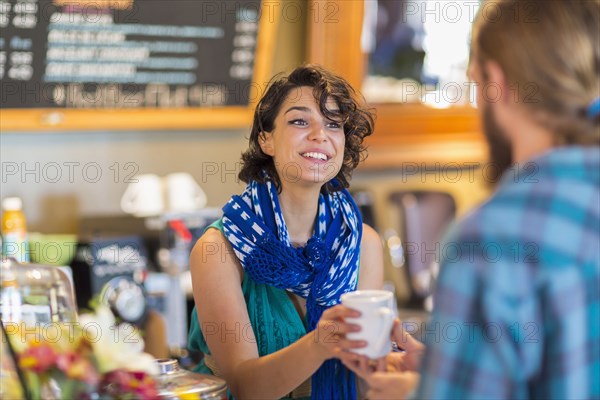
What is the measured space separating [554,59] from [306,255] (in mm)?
890

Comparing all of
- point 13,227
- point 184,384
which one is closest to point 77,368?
point 184,384

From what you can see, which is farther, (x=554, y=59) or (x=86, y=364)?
(x=86, y=364)

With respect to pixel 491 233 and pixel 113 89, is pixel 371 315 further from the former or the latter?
pixel 113 89

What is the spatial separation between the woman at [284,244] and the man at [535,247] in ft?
2.33

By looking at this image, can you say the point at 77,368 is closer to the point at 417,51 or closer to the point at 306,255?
the point at 306,255

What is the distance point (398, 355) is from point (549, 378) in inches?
18.4

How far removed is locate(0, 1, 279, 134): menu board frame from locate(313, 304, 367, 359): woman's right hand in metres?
1.72

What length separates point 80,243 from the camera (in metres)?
2.66

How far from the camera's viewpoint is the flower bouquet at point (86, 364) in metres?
1.14

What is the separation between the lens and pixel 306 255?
5.90 ft

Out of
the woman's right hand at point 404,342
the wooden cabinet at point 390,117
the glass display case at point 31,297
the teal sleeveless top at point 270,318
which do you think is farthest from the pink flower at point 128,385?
the wooden cabinet at point 390,117

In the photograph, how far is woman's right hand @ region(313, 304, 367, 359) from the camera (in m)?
1.33

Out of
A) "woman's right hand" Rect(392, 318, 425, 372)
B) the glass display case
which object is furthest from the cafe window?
the glass display case

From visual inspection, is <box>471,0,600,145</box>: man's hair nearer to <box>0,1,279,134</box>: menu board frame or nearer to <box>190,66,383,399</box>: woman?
<box>190,66,383,399</box>: woman
